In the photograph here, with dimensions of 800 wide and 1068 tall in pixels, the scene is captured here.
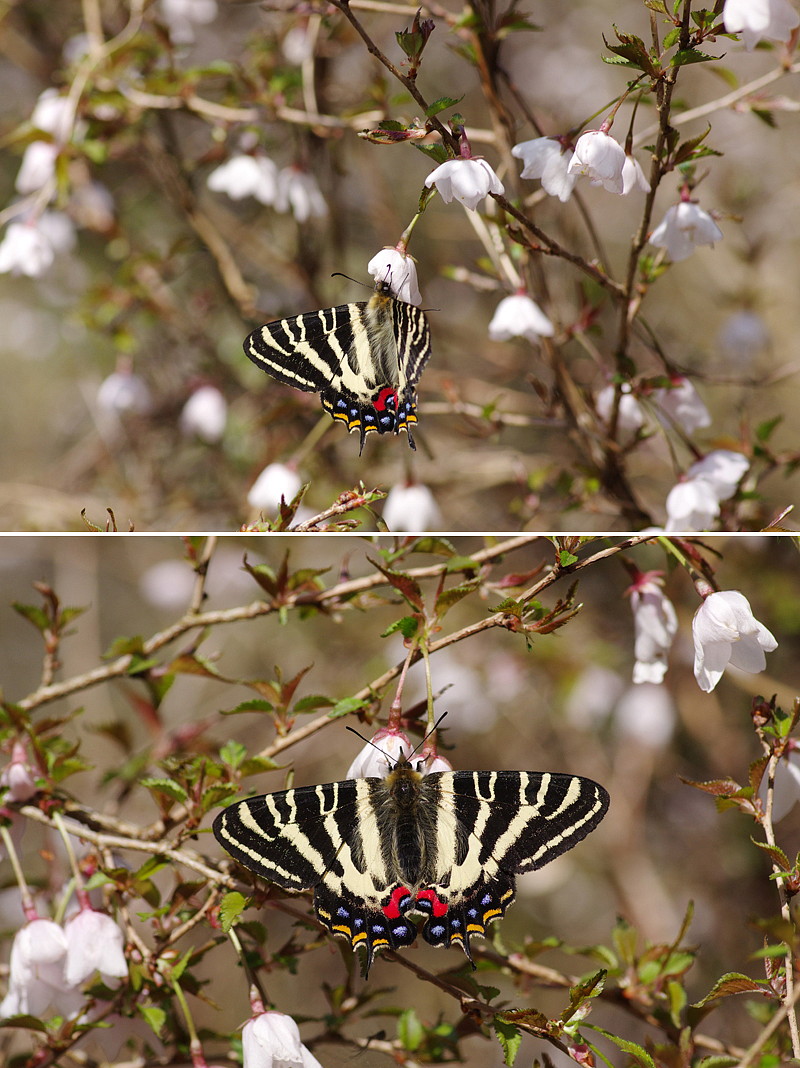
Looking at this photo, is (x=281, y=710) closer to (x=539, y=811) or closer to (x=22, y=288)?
(x=539, y=811)

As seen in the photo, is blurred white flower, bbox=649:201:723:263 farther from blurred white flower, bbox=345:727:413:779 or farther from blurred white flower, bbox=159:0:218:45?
blurred white flower, bbox=159:0:218:45

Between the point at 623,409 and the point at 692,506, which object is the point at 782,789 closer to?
the point at 692,506

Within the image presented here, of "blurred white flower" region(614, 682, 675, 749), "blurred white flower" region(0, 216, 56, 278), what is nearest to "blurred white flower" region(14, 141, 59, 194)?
"blurred white flower" region(0, 216, 56, 278)

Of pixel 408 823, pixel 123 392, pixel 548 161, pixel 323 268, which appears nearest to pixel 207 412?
pixel 123 392

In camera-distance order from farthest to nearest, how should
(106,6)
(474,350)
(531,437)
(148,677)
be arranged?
(531,437), (474,350), (106,6), (148,677)

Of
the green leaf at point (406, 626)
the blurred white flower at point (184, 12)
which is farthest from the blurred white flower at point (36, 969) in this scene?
the blurred white flower at point (184, 12)

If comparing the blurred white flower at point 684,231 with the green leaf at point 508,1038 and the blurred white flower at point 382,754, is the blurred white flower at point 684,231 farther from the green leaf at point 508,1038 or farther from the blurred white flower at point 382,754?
the green leaf at point 508,1038

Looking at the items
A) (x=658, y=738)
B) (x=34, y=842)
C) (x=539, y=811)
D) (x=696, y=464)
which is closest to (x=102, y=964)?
(x=539, y=811)
